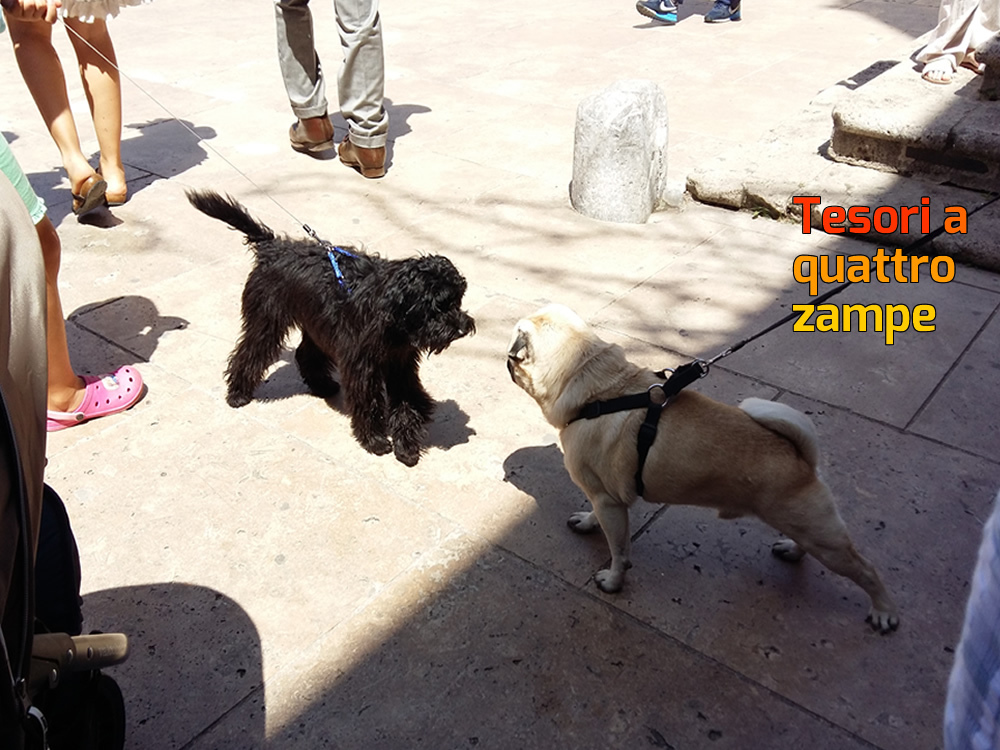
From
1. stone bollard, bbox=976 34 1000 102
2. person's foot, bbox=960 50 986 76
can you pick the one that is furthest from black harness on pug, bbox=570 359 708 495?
person's foot, bbox=960 50 986 76

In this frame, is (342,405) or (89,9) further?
(89,9)

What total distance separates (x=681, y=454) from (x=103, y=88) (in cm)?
461

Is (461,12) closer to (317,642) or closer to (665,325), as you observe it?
(665,325)

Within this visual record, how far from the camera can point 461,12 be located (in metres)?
11.2

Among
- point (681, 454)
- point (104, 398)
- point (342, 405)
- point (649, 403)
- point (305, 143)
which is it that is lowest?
point (342, 405)

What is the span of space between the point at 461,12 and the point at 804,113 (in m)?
5.84

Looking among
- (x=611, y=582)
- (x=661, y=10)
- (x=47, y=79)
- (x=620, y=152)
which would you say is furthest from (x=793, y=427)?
(x=661, y=10)

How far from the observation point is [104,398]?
3.69 meters

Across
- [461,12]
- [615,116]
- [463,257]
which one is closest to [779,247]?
[615,116]

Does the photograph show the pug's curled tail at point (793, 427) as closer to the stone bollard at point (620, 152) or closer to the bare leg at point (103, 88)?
the stone bollard at point (620, 152)

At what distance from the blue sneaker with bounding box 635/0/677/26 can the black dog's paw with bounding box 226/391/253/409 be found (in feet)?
27.9

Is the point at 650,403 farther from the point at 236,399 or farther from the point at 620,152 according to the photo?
A: the point at 620,152

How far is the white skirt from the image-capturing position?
194 inches

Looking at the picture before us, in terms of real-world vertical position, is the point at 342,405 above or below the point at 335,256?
below
